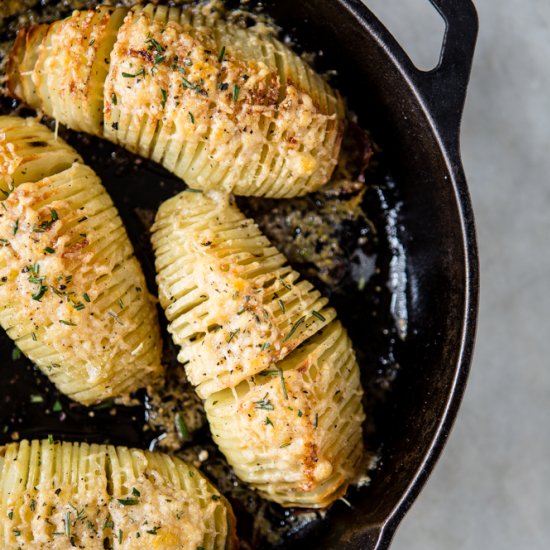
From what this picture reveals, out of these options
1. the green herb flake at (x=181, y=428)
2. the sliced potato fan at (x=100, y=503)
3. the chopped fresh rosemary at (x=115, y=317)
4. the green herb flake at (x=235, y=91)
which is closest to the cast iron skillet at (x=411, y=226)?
the green herb flake at (x=181, y=428)

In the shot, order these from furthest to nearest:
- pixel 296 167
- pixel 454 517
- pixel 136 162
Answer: pixel 454 517 < pixel 136 162 < pixel 296 167

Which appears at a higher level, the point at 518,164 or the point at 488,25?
the point at 488,25

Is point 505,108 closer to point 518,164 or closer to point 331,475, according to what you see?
point 518,164

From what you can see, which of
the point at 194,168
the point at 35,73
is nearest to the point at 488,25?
the point at 194,168

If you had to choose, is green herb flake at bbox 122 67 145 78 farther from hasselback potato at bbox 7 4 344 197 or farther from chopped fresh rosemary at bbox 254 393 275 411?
chopped fresh rosemary at bbox 254 393 275 411

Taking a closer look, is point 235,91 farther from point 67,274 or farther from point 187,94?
point 67,274

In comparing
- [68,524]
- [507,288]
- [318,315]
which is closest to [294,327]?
[318,315]
